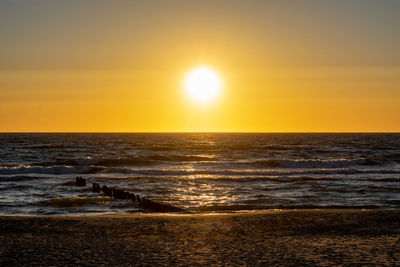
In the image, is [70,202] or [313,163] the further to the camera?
[313,163]

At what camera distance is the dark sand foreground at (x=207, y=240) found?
9281mm

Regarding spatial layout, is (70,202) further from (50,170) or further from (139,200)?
(50,170)

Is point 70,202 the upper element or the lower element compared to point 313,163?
upper

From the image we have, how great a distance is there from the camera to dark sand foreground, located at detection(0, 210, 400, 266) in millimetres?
9281

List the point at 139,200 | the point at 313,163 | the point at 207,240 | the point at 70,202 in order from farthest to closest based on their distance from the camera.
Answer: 1. the point at 313,163
2. the point at 139,200
3. the point at 70,202
4. the point at 207,240

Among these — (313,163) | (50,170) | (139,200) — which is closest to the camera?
(139,200)

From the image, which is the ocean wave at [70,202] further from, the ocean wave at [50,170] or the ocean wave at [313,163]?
the ocean wave at [313,163]

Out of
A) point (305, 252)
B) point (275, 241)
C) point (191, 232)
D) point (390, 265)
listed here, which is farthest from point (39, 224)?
point (390, 265)

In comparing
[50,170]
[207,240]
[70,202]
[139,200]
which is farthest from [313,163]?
[207,240]

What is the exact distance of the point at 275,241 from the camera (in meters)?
11.0

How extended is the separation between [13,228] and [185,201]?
11.3 meters

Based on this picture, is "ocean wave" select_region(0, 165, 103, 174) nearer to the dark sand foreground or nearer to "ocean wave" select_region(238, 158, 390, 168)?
"ocean wave" select_region(238, 158, 390, 168)

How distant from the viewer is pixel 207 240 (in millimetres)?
11133

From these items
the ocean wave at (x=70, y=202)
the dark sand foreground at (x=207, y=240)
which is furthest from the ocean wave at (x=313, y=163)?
the dark sand foreground at (x=207, y=240)
